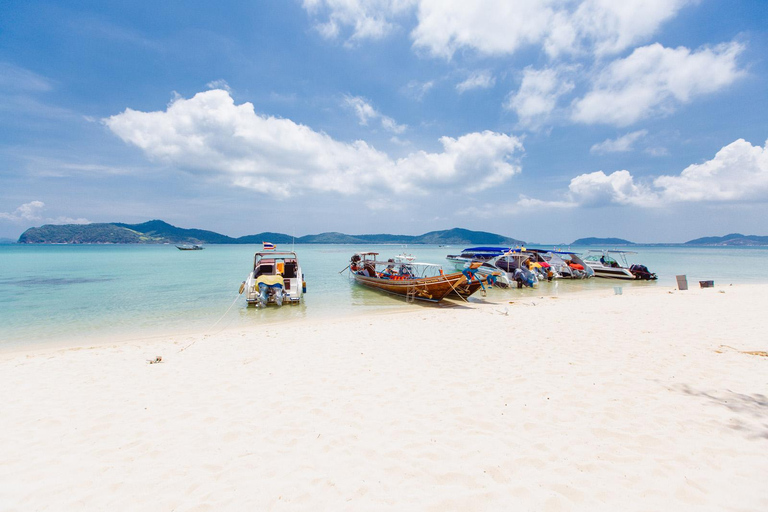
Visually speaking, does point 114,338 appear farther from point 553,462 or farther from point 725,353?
point 725,353

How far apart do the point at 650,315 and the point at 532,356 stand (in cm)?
791

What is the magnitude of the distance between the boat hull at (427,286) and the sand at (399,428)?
7832mm

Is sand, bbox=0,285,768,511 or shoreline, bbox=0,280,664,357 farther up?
sand, bbox=0,285,768,511

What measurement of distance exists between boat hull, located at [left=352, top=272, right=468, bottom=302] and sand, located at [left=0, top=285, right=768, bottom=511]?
7.83 m

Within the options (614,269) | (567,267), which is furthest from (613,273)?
(567,267)

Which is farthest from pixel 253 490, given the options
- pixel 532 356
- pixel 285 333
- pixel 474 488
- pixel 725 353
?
pixel 725 353

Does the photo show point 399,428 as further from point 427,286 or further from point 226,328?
point 427,286

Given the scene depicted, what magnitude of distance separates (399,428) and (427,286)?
13.0 m

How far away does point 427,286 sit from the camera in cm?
1694

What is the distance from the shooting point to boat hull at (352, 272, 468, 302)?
52.5 ft

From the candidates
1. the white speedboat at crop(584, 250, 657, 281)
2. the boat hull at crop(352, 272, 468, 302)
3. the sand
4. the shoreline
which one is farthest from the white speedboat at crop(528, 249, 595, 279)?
the sand

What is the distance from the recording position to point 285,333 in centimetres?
1043

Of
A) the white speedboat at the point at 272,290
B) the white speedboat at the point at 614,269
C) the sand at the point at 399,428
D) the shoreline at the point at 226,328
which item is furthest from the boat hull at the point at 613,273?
the white speedboat at the point at 272,290

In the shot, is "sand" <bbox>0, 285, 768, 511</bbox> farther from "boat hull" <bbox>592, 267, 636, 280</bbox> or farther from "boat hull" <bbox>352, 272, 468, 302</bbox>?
"boat hull" <bbox>592, 267, 636, 280</bbox>
